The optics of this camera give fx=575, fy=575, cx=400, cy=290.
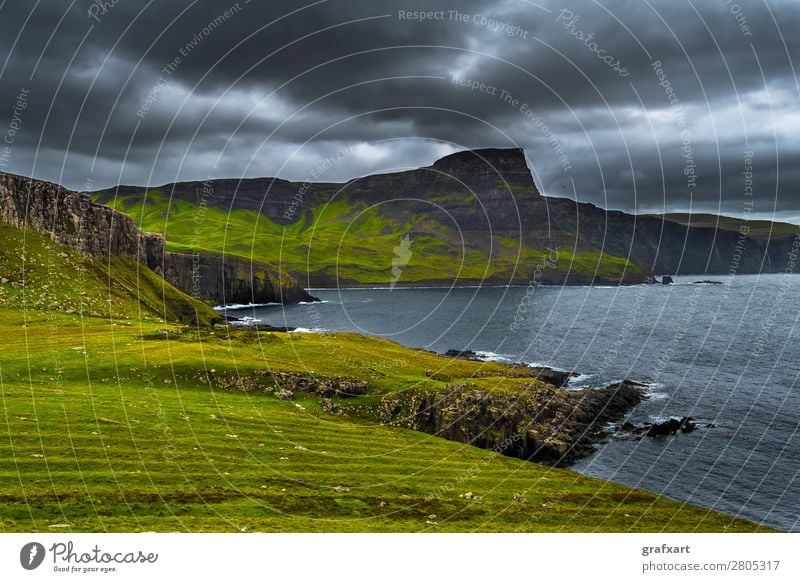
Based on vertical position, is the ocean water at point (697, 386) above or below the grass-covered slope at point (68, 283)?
below

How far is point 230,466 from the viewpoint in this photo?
3244 cm

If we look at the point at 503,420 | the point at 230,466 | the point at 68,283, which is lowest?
the point at 503,420

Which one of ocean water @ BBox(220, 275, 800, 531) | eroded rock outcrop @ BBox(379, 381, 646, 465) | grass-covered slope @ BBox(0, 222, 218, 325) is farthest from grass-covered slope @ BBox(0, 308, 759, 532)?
→ grass-covered slope @ BBox(0, 222, 218, 325)

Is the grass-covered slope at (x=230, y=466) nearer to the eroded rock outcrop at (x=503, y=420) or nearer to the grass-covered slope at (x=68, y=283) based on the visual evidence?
the eroded rock outcrop at (x=503, y=420)

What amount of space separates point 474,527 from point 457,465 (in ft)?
45.2
